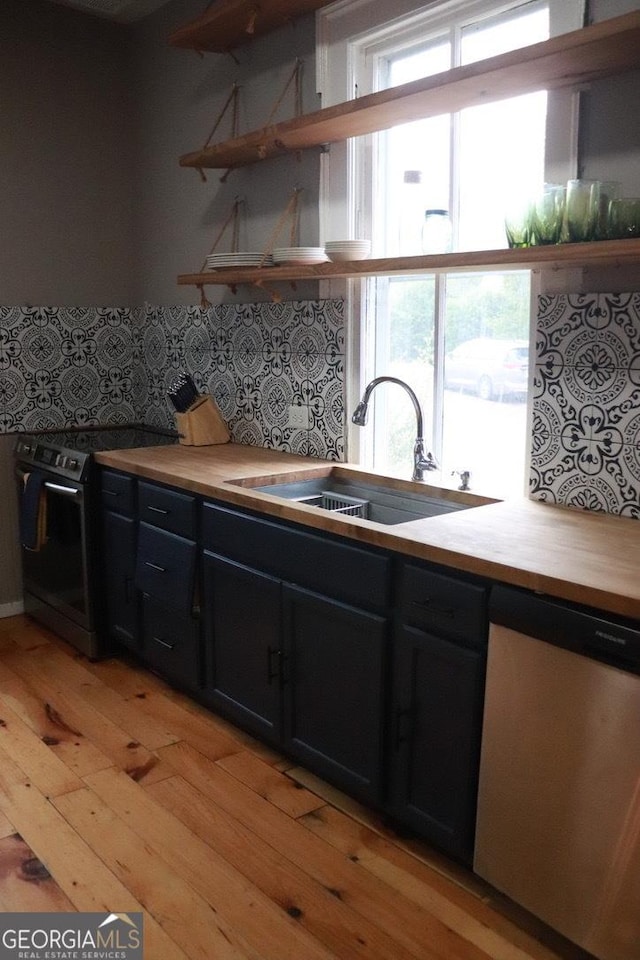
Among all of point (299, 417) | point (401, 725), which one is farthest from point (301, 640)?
point (299, 417)

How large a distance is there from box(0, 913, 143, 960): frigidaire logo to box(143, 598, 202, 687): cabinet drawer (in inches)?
40.4

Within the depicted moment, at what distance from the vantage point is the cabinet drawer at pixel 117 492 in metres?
3.14

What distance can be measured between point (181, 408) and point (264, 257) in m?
0.84

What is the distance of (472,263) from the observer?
2.23 metres

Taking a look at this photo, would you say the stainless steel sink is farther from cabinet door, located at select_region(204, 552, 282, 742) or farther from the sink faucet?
cabinet door, located at select_region(204, 552, 282, 742)

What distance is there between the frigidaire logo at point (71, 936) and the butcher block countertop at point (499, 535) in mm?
1076

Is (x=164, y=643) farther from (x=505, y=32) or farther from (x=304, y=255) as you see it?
(x=505, y=32)

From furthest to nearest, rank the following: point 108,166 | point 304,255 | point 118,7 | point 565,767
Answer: point 108,166, point 118,7, point 304,255, point 565,767

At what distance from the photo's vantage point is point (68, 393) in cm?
401

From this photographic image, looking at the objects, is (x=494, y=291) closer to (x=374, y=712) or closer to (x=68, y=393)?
(x=374, y=712)

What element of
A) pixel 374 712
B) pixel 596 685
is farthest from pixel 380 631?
pixel 596 685

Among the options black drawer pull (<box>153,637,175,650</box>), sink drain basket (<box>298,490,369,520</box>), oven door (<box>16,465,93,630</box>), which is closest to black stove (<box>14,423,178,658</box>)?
oven door (<box>16,465,93,630</box>)

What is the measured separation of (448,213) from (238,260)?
0.86 meters

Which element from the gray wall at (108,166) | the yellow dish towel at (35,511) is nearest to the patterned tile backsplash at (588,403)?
the gray wall at (108,166)
